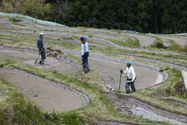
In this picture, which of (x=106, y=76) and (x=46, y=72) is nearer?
(x=46, y=72)

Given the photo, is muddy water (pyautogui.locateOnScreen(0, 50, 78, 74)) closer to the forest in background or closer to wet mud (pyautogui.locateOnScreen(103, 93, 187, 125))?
wet mud (pyautogui.locateOnScreen(103, 93, 187, 125))

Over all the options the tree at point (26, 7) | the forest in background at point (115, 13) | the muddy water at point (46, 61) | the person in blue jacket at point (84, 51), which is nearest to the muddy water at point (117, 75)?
the person in blue jacket at point (84, 51)

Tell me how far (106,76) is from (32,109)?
8258 mm

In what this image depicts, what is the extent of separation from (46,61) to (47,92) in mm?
6881

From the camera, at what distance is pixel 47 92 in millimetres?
11109

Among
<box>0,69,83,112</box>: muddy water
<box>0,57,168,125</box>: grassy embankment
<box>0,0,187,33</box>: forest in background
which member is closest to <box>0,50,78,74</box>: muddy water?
<box>0,57,168,125</box>: grassy embankment

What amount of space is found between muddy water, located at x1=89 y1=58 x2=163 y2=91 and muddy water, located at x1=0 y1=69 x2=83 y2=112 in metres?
3.59

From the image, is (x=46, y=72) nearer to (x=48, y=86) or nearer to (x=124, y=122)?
(x=48, y=86)

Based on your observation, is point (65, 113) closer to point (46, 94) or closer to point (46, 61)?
point (46, 94)

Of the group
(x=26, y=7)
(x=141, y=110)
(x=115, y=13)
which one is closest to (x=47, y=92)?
(x=141, y=110)

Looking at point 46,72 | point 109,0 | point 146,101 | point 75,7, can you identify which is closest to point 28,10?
point 75,7

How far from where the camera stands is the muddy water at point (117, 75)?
558 inches

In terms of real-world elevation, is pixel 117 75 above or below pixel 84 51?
below

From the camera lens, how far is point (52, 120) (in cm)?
A: 792
